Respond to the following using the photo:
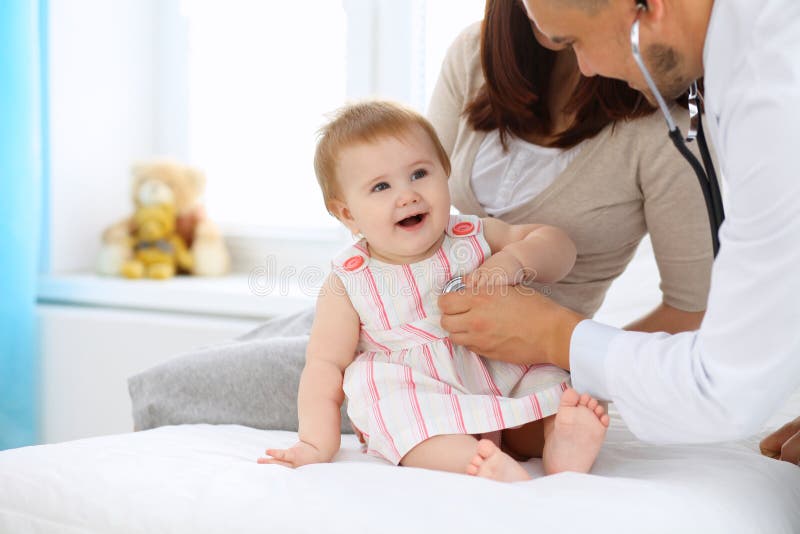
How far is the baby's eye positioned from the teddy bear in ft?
5.42

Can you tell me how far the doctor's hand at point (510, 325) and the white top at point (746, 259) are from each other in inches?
8.3

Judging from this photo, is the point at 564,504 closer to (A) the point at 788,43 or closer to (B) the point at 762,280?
(B) the point at 762,280

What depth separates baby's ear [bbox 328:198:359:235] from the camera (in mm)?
1405

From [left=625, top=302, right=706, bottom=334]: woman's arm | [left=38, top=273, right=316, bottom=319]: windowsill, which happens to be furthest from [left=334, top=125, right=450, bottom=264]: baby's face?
[left=38, top=273, right=316, bottom=319]: windowsill

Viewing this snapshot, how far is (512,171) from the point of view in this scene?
163 centimetres

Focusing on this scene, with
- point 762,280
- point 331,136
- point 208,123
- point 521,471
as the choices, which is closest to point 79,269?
point 208,123

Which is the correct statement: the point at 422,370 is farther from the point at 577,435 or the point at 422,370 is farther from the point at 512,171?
the point at 512,171

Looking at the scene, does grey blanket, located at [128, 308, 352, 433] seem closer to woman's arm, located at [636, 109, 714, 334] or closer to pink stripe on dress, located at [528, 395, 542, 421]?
pink stripe on dress, located at [528, 395, 542, 421]

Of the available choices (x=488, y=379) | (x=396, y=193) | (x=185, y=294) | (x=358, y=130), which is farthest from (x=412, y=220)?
(x=185, y=294)

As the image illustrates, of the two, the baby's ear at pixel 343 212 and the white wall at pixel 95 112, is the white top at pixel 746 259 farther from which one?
the white wall at pixel 95 112

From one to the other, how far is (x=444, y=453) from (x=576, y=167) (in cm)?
60

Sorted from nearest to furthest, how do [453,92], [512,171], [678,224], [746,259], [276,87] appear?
[746,259]
[678,224]
[512,171]
[453,92]
[276,87]

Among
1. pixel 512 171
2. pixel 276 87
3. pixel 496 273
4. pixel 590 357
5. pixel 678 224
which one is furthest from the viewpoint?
pixel 276 87

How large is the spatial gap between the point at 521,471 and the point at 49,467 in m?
0.62
